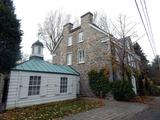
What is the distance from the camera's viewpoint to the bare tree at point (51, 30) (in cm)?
2925

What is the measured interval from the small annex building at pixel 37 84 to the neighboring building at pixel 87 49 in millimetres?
2359

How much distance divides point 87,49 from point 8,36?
35.7 feet

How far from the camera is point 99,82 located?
15.3m

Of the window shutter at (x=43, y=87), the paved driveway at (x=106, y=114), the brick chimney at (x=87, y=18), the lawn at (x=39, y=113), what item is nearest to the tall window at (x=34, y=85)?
the window shutter at (x=43, y=87)

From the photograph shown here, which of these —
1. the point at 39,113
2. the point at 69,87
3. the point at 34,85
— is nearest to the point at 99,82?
the point at 69,87

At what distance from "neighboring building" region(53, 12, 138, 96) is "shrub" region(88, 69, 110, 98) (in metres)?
0.62

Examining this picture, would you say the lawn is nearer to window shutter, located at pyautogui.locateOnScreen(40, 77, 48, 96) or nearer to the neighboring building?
window shutter, located at pyautogui.locateOnScreen(40, 77, 48, 96)

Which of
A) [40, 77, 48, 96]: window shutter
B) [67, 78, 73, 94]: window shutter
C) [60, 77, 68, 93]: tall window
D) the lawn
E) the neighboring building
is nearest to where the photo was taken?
the lawn

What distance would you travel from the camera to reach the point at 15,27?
26.2ft

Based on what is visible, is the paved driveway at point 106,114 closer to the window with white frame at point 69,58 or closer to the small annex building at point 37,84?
the small annex building at point 37,84

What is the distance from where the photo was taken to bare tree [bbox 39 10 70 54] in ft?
96.0

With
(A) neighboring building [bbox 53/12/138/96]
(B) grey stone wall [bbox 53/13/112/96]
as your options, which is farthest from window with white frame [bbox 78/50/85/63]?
(B) grey stone wall [bbox 53/13/112/96]

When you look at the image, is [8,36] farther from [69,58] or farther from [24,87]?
[69,58]

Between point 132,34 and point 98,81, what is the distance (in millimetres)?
6186
